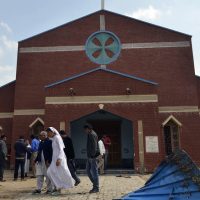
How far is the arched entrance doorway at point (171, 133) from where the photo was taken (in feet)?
58.7

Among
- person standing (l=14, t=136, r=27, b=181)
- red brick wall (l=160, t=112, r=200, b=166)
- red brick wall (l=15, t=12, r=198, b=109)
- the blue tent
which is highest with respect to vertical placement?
red brick wall (l=15, t=12, r=198, b=109)

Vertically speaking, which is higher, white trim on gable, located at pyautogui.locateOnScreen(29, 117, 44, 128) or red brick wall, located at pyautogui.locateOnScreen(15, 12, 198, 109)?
red brick wall, located at pyautogui.locateOnScreen(15, 12, 198, 109)

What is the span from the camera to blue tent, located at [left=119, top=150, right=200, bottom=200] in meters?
5.94

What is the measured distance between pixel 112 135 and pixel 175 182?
12184 mm

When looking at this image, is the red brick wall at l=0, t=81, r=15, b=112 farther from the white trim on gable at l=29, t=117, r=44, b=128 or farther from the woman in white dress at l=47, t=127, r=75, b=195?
the woman in white dress at l=47, t=127, r=75, b=195

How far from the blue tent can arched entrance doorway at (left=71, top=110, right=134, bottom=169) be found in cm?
1119

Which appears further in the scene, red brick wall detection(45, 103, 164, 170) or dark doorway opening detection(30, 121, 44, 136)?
dark doorway opening detection(30, 121, 44, 136)

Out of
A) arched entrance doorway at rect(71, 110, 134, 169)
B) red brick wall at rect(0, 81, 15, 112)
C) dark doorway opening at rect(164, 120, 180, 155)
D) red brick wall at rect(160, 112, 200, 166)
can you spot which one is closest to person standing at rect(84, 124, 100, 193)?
arched entrance doorway at rect(71, 110, 134, 169)

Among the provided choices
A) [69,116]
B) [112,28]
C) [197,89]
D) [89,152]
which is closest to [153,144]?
[69,116]

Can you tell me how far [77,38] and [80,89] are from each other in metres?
5.39

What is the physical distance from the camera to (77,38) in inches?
795

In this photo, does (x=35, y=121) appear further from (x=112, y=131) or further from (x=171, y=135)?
(x=171, y=135)

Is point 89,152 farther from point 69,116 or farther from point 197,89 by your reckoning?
point 197,89

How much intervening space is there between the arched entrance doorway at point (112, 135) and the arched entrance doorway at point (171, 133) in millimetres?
2117
